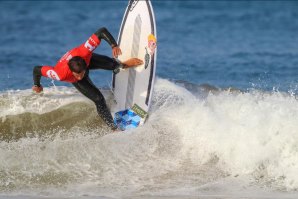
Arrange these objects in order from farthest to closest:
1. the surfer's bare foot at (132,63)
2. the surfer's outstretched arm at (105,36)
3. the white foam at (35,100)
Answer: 1. the white foam at (35,100)
2. the surfer's bare foot at (132,63)
3. the surfer's outstretched arm at (105,36)

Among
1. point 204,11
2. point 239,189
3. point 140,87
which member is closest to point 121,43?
point 140,87

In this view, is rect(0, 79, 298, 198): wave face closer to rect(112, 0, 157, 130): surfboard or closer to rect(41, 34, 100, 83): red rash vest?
rect(112, 0, 157, 130): surfboard

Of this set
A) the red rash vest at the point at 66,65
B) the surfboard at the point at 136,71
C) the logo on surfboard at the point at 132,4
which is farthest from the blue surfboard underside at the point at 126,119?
the logo on surfboard at the point at 132,4

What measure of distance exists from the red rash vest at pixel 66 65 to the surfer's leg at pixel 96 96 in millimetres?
138

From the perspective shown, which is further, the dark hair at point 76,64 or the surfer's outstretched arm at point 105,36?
the surfer's outstretched arm at point 105,36

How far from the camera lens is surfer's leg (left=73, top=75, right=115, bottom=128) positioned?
872cm

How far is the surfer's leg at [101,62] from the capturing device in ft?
29.0

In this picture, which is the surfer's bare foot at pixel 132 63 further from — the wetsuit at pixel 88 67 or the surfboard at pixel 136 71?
the wetsuit at pixel 88 67

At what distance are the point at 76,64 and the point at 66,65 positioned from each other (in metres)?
0.21

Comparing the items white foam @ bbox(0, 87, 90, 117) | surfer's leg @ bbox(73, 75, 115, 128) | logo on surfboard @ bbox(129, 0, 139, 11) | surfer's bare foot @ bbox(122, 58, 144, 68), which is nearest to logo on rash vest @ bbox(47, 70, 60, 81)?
surfer's leg @ bbox(73, 75, 115, 128)

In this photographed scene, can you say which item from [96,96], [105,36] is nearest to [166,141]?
[96,96]

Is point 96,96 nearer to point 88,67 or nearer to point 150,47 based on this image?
point 88,67

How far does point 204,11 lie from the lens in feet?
72.1

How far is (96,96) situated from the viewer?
8805 mm
